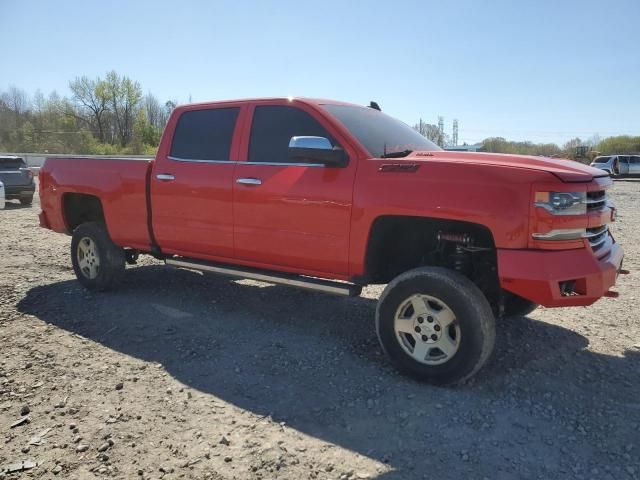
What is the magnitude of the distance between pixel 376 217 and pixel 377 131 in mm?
1034

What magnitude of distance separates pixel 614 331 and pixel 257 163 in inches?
139

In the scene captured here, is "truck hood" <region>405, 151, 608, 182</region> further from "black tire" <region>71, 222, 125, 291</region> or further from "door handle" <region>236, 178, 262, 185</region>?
"black tire" <region>71, 222, 125, 291</region>

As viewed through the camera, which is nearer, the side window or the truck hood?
the truck hood

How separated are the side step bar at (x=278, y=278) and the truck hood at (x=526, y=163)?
44.9 inches

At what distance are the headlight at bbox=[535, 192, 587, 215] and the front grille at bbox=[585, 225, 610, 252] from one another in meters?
0.25

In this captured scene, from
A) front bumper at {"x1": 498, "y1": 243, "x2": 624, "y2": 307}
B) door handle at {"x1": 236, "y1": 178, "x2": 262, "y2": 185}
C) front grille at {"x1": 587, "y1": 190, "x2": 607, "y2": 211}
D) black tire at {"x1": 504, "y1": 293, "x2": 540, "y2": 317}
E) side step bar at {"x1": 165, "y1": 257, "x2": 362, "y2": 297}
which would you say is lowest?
black tire at {"x1": 504, "y1": 293, "x2": 540, "y2": 317}

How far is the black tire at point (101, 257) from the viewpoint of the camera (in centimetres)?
586

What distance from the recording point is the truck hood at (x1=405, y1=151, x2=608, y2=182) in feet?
11.0

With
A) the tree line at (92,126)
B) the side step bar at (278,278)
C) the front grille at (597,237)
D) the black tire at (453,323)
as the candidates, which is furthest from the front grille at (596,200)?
the tree line at (92,126)

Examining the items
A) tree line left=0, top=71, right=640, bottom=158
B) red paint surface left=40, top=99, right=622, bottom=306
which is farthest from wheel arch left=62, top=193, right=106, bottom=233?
tree line left=0, top=71, right=640, bottom=158

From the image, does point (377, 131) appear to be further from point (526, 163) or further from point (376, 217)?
point (526, 163)

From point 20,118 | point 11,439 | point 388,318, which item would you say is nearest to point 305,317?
point 388,318

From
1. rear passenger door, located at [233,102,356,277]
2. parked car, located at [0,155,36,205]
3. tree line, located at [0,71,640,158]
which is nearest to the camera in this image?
rear passenger door, located at [233,102,356,277]

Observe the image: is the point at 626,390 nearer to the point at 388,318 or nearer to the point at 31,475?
the point at 388,318
